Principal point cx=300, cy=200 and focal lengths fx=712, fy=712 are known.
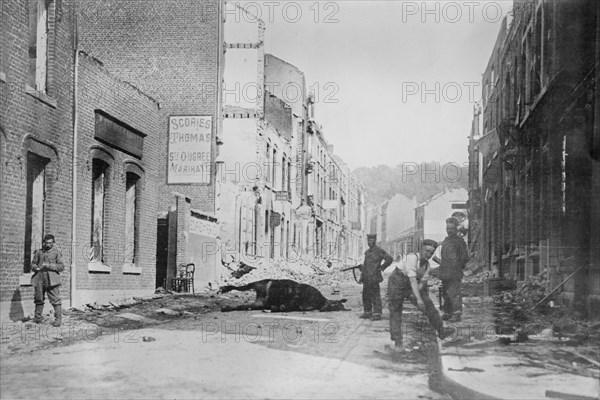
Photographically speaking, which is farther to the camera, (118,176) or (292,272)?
(118,176)

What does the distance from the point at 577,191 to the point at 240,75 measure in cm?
1171

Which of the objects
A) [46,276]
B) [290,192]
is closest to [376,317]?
[290,192]

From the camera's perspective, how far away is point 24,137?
41.8 feet

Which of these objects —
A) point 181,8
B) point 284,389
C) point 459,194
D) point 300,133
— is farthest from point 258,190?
point 459,194

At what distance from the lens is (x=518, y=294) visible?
50.5 ft

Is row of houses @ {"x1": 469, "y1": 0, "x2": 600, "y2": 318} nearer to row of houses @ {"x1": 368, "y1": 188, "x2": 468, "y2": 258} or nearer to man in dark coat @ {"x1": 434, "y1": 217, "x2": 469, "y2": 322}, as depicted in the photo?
man in dark coat @ {"x1": 434, "y1": 217, "x2": 469, "y2": 322}

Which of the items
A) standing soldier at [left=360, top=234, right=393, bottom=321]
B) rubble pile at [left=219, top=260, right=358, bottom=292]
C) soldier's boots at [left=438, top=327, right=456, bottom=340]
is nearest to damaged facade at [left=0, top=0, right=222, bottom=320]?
rubble pile at [left=219, top=260, right=358, bottom=292]

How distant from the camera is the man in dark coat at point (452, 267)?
1212 cm

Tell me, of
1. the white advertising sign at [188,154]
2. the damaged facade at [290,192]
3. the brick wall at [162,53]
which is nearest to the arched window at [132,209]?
the white advertising sign at [188,154]

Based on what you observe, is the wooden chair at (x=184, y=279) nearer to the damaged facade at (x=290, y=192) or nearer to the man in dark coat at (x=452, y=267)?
the damaged facade at (x=290, y=192)

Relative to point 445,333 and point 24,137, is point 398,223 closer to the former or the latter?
point 445,333

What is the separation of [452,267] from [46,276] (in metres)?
6.93

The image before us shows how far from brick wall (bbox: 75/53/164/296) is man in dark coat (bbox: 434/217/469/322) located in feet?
25.3

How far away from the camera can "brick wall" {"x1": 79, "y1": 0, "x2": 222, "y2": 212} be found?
25.4m
